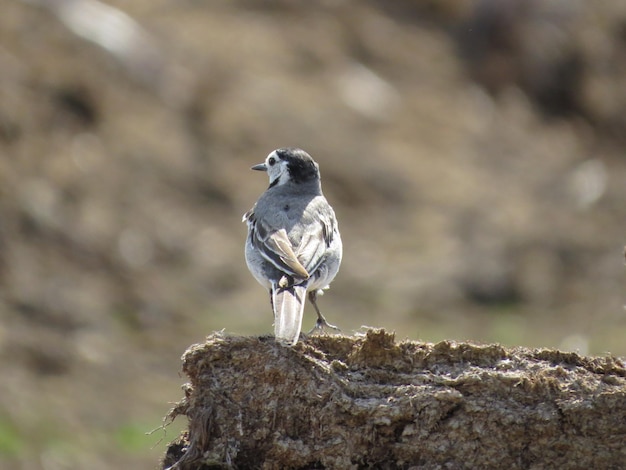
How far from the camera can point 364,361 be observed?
878 centimetres

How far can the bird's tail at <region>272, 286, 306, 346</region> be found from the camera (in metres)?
8.75

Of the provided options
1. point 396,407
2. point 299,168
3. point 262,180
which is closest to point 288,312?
point 396,407

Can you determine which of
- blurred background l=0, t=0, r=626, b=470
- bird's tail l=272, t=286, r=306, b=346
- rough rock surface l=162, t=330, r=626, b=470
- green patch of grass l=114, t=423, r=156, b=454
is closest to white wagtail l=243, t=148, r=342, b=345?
bird's tail l=272, t=286, r=306, b=346

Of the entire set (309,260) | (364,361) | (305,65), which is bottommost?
(364,361)

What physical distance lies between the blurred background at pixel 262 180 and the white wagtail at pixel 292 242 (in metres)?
6.91


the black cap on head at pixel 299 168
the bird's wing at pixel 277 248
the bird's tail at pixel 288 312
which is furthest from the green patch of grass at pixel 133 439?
the bird's tail at pixel 288 312

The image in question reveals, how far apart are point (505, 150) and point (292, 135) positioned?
6817 millimetres

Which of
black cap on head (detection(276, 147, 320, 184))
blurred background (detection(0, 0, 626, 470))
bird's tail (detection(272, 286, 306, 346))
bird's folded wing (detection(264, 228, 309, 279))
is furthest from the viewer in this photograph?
blurred background (detection(0, 0, 626, 470))

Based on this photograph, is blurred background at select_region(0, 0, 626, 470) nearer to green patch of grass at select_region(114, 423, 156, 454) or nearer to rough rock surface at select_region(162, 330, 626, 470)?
green patch of grass at select_region(114, 423, 156, 454)

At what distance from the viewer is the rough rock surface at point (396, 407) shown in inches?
324

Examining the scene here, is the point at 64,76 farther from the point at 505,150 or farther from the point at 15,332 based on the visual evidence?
the point at 505,150

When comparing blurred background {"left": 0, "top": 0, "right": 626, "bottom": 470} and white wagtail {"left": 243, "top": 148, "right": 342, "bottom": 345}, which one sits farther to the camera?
blurred background {"left": 0, "top": 0, "right": 626, "bottom": 470}

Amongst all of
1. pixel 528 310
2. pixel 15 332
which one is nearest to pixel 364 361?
pixel 15 332

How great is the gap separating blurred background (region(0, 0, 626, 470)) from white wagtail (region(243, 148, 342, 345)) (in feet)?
22.7
